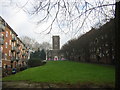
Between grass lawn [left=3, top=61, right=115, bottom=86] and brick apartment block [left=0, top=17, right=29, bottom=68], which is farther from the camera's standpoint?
brick apartment block [left=0, top=17, right=29, bottom=68]

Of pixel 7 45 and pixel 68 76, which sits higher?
pixel 7 45

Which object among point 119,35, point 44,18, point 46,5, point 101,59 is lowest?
point 101,59

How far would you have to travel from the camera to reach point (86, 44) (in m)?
50.2

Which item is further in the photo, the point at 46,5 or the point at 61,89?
the point at 61,89

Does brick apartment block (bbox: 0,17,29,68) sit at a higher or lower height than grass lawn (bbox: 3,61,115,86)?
higher

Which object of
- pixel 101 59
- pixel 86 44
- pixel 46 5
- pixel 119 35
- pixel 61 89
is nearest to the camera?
pixel 119 35

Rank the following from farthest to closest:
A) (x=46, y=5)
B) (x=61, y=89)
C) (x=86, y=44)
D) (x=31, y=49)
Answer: (x=31, y=49) < (x=86, y=44) < (x=61, y=89) < (x=46, y=5)

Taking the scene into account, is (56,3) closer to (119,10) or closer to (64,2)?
(64,2)

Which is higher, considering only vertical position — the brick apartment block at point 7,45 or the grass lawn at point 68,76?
the brick apartment block at point 7,45

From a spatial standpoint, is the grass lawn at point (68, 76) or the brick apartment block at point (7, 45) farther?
the brick apartment block at point (7, 45)

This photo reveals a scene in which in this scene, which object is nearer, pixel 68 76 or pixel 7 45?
pixel 68 76

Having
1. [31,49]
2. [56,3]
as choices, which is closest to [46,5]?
[56,3]

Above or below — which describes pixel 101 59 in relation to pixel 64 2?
below

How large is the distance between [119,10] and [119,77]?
2242 millimetres
